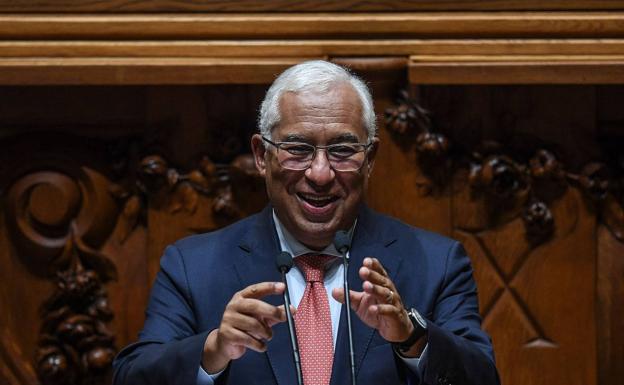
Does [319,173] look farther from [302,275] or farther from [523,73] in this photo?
[523,73]

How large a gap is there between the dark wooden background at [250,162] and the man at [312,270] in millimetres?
519

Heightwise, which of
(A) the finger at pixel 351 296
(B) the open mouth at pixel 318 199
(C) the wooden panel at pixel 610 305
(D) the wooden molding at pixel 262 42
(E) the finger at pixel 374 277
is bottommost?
(C) the wooden panel at pixel 610 305

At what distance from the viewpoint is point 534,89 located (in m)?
3.38

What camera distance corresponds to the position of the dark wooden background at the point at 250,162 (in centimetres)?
337

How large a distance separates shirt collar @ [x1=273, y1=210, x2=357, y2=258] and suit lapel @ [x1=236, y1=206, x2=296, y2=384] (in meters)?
0.01

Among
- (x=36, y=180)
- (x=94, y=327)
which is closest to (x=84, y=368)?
(x=94, y=327)

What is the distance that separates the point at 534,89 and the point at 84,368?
1545 mm

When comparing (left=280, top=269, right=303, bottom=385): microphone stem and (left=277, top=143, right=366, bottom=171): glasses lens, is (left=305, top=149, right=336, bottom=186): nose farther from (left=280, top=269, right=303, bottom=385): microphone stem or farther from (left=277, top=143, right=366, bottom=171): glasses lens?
(left=280, top=269, right=303, bottom=385): microphone stem

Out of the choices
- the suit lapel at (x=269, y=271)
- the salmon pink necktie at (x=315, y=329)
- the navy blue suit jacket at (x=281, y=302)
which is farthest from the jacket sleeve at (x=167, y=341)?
the salmon pink necktie at (x=315, y=329)

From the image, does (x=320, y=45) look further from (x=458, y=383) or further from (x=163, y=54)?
(x=458, y=383)

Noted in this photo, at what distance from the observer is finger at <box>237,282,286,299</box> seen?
7.37 ft

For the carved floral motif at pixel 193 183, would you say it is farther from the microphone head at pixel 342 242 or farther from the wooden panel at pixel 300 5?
the microphone head at pixel 342 242

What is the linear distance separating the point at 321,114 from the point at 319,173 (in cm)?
14

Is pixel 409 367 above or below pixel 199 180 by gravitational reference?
below
